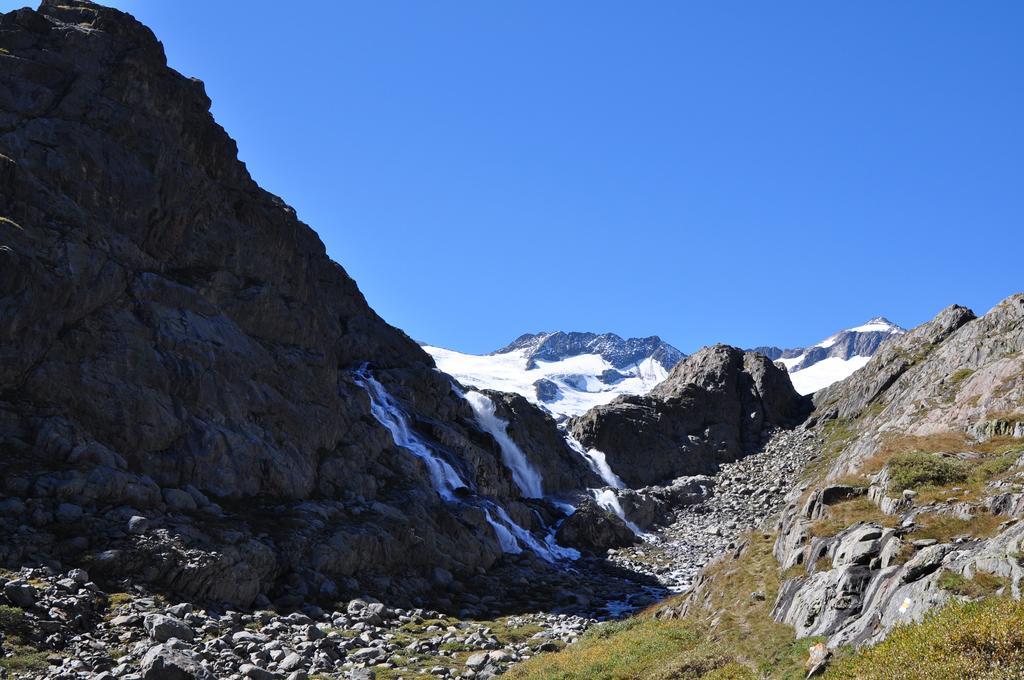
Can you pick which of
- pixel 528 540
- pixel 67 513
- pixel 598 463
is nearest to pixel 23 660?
pixel 67 513

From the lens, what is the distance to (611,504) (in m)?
97.7

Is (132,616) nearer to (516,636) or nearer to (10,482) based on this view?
(10,482)

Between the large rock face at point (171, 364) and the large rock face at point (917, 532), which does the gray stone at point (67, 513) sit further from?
the large rock face at point (917, 532)

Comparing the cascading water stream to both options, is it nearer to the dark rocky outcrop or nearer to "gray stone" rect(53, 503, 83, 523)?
the dark rocky outcrop

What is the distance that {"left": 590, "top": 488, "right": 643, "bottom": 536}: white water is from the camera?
9500 centimetres

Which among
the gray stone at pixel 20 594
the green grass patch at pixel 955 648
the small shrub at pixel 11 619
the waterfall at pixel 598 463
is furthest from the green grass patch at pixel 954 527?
the waterfall at pixel 598 463

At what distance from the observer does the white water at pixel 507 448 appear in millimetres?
96625

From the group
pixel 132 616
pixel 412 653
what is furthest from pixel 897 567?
pixel 132 616

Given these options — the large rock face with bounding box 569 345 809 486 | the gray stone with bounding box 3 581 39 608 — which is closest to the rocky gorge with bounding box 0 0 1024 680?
the gray stone with bounding box 3 581 39 608

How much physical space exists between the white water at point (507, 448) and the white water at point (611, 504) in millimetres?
7848

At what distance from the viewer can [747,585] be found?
31281 millimetres

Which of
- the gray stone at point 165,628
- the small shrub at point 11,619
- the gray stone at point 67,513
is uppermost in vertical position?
the gray stone at point 67,513

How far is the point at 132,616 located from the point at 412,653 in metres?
12.7

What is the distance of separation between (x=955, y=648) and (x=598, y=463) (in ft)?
343
